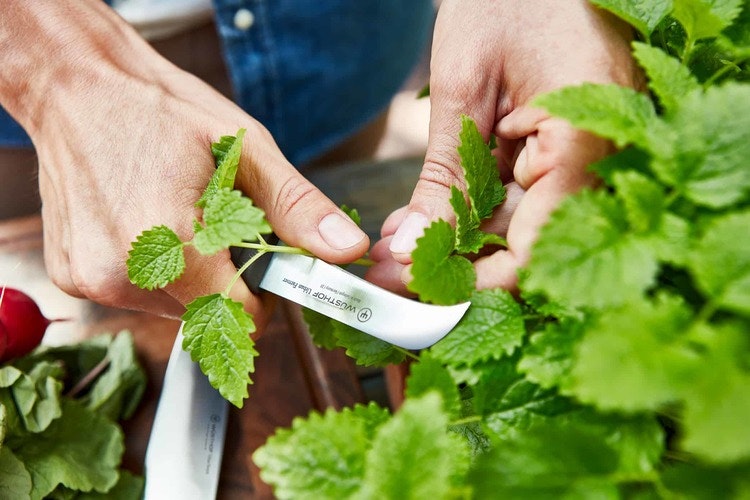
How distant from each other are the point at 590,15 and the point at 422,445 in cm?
36

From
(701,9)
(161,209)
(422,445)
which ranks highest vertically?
(701,9)

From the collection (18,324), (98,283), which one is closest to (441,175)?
(98,283)

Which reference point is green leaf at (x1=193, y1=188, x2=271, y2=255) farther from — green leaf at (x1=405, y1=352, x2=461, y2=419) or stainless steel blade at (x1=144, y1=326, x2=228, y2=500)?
stainless steel blade at (x1=144, y1=326, x2=228, y2=500)

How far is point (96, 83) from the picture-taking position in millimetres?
668

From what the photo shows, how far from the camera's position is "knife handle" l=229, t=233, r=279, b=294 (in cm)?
52

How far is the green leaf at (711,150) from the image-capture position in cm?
30

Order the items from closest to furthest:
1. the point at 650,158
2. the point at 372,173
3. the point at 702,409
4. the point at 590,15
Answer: the point at 702,409, the point at 650,158, the point at 590,15, the point at 372,173

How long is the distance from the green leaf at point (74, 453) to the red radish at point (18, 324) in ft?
0.23

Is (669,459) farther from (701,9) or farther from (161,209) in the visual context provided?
(161,209)

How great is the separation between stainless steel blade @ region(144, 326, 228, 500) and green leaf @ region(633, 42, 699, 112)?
0.48m

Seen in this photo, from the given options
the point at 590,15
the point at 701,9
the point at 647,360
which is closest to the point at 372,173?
the point at 590,15

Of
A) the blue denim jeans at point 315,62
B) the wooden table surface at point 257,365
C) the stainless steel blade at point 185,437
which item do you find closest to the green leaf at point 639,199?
the wooden table surface at point 257,365

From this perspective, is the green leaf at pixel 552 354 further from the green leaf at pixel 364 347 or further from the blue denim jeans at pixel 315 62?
the blue denim jeans at pixel 315 62

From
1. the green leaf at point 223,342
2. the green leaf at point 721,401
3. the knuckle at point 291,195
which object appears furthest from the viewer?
the knuckle at point 291,195
